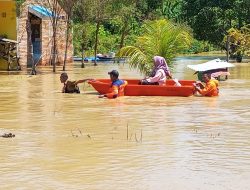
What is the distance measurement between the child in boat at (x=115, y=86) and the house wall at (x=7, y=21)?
54.1ft

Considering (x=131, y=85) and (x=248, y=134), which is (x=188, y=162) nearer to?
(x=248, y=134)

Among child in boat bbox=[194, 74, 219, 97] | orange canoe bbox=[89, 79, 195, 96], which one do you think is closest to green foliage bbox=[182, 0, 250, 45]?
child in boat bbox=[194, 74, 219, 97]

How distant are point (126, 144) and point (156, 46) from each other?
42.4 ft

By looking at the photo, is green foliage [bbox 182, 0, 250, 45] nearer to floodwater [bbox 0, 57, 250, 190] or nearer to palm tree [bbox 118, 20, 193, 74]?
palm tree [bbox 118, 20, 193, 74]

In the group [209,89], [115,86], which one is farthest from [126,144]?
[209,89]

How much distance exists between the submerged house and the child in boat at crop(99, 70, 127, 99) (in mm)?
15728

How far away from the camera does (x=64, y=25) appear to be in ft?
134

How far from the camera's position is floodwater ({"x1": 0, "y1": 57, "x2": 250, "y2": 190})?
781 cm

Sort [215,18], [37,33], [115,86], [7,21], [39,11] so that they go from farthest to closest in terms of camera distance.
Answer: [215,18], [37,33], [39,11], [7,21], [115,86]

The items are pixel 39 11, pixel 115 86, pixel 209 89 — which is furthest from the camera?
pixel 39 11

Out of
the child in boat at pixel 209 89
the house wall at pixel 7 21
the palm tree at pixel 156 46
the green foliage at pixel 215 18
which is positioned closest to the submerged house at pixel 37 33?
the house wall at pixel 7 21

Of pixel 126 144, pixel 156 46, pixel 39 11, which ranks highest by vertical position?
pixel 39 11

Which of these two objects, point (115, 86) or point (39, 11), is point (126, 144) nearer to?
point (115, 86)

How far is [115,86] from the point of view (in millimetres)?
18453
